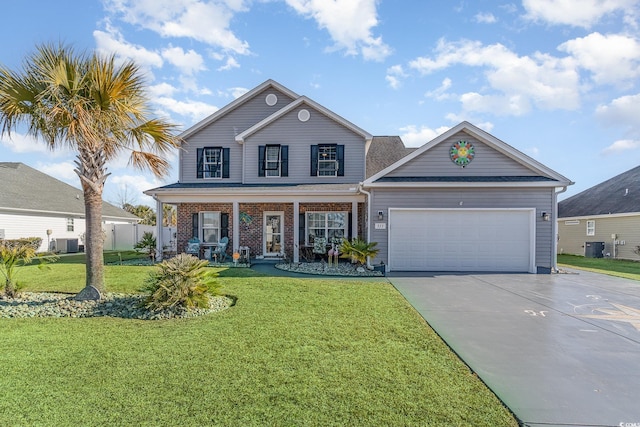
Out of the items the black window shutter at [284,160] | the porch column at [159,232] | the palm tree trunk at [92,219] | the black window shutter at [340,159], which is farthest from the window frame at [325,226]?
the palm tree trunk at [92,219]

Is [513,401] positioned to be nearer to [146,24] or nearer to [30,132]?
[30,132]

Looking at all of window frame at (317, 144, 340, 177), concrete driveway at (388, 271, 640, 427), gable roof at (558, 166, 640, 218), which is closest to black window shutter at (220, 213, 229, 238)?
window frame at (317, 144, 340, 177)

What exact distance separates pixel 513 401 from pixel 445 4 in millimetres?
11463

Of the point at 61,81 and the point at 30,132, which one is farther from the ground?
the point at 61,81

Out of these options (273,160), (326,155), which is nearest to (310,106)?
(326,155)

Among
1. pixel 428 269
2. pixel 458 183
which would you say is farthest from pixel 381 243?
pixel 458 183

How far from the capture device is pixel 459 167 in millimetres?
11539

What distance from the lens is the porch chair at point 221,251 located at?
13.7 meters

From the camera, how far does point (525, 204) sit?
1127cm

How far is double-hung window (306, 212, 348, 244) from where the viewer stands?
14.3 m

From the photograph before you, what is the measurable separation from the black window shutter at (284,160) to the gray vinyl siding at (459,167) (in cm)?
510

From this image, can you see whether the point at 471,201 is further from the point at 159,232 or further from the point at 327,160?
the point at 159,232

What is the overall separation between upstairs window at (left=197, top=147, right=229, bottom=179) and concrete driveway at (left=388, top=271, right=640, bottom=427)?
990 centimetres

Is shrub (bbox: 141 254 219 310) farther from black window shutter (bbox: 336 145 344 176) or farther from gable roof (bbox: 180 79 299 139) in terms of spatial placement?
gable roof (bbox: 180 79 299 139)
